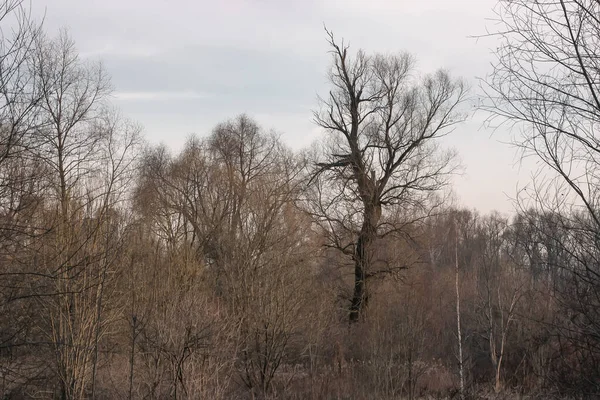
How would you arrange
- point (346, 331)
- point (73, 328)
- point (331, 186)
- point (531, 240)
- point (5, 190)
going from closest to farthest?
point (531, 240)
point (5, 190)
point (73, 328)
point (346, 331)
point (331, 186)

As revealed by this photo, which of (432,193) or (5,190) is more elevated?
(432,193)

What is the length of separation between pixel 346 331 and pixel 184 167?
14957mm

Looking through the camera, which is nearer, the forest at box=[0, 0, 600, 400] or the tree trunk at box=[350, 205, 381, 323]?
the forest at box=[0, 0, 600, 400]

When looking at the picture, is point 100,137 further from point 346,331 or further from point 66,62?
point 346,331

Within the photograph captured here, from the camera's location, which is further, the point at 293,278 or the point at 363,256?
the point at 363,256

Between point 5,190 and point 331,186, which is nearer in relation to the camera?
point 5,190

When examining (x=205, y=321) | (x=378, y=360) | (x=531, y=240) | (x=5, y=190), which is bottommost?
(x=378, y=360)

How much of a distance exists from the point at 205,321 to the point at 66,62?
14.8 metres

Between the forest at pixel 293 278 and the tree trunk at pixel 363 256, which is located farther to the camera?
the tree trunk at pixel 363 256

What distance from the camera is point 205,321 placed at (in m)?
12.4

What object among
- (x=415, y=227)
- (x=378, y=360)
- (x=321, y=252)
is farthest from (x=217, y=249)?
(x=415, y=227)

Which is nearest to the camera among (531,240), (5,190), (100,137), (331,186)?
(531,240)

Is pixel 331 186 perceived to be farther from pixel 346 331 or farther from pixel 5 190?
pixel 5 190

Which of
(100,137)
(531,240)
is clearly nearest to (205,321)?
(531,240)
